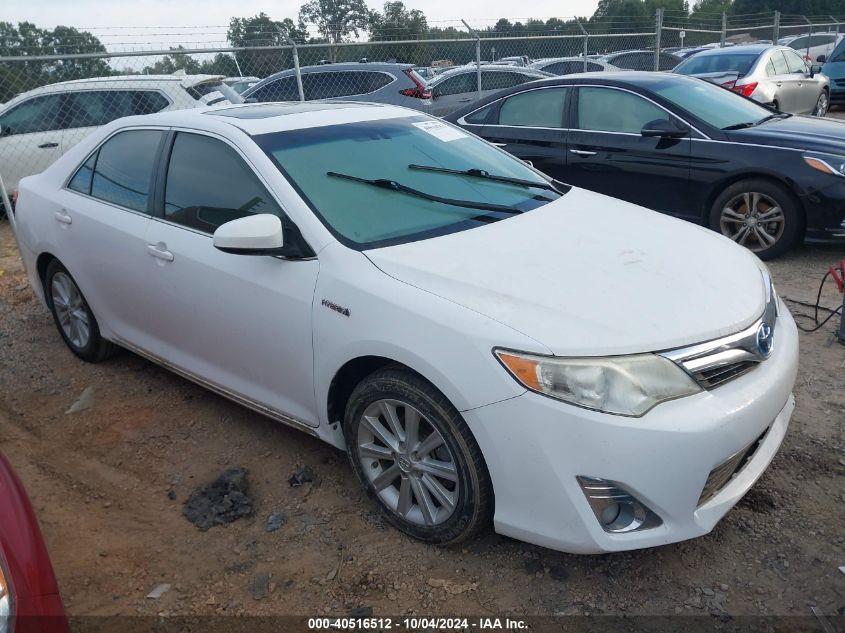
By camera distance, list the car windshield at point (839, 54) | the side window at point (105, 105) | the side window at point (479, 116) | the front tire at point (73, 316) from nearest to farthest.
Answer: the front tire at point (73, 316), the side window at point (479, 116), the side window at point (105, 105), the car windshield at point (839, 54)

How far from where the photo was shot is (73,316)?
15.7ft

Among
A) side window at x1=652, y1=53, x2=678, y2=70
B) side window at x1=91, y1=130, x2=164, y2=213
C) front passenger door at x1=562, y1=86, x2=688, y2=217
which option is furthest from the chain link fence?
side window at x1=652, y1=53, x2=678, y2=70

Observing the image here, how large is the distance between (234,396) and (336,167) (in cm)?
119

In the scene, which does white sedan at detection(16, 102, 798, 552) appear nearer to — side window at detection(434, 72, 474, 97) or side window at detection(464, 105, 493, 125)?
side window at detection(464, 105, 493, 125)

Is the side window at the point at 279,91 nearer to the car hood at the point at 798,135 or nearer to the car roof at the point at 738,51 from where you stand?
the car roof at the point at 738,51

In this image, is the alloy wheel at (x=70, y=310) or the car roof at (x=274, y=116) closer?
the car roof at (x=274, y=116)

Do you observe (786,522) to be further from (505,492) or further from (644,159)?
(644,159)

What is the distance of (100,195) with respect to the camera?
168 inches

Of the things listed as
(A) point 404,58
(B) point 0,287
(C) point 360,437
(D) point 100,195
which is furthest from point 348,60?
(C) point 360,437

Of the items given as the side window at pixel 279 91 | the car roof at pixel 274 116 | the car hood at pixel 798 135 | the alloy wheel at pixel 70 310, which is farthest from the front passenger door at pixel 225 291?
the side window at pixel 279 91

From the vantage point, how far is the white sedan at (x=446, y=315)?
2406mm

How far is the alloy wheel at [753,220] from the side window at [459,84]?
7.63 metres

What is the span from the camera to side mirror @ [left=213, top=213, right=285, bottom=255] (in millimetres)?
2984

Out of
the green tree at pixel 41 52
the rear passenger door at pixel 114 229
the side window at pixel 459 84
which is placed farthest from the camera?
the side window at pixel 459 84
